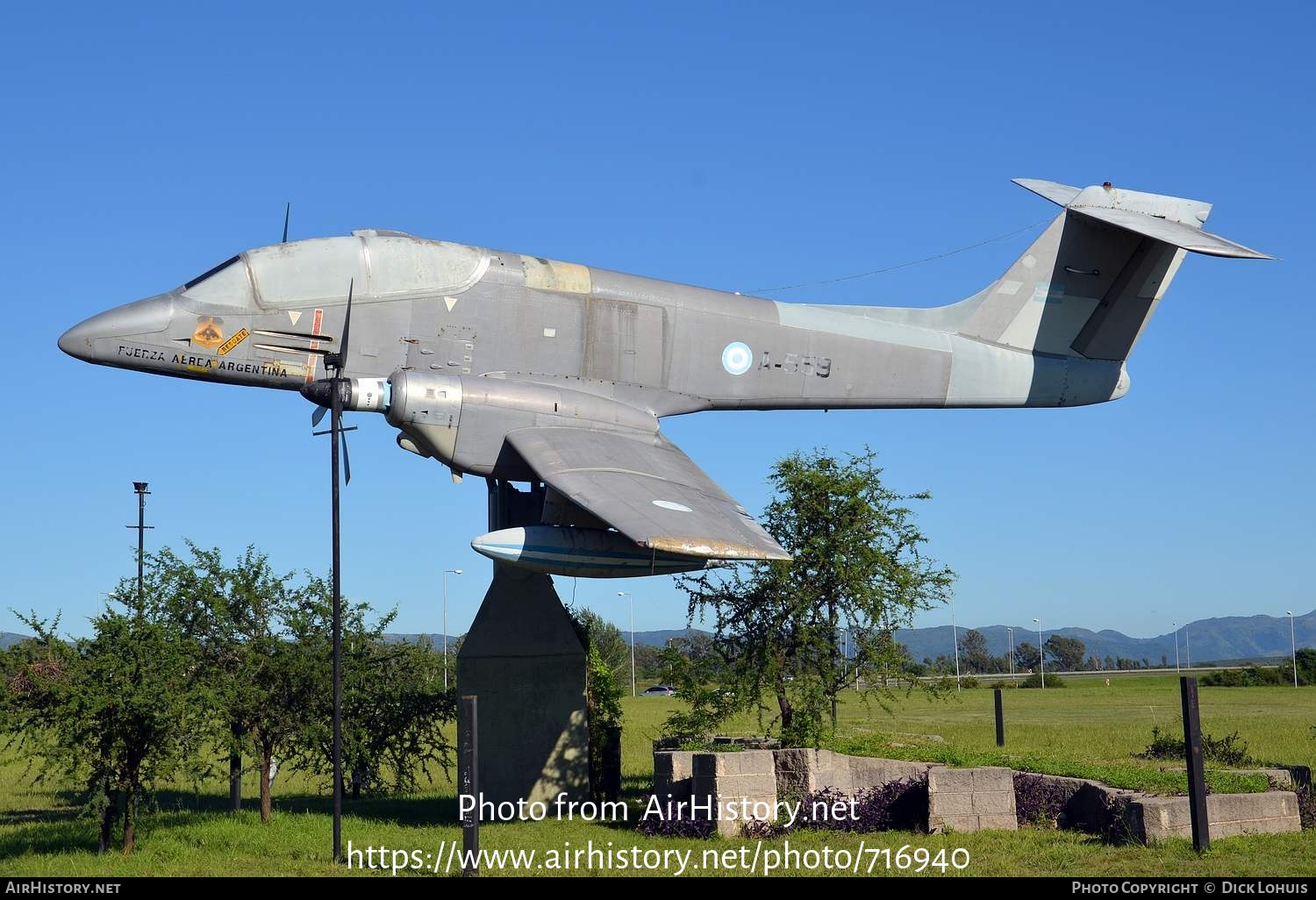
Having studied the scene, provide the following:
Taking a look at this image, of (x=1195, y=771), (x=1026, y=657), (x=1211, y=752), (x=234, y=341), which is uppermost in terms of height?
(x=234, y=341)

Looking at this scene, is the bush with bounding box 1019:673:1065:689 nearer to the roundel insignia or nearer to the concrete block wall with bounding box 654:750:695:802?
the roundel insignia

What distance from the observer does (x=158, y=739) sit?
18.5 m

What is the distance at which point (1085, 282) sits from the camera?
2497 centimetres

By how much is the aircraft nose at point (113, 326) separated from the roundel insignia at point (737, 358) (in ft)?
31.6

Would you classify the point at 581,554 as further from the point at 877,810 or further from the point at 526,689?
the point at 877,810

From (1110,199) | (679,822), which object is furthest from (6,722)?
(1110,199)

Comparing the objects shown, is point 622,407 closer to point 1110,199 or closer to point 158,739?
point 158,739

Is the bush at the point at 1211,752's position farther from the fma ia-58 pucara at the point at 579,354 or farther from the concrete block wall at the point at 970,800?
the fma ia-58 pucara at the point at 579,354

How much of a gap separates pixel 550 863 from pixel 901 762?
6.61 m

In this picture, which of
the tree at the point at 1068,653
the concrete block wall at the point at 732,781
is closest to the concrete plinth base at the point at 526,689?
the concrete block wall at the point at 732,781

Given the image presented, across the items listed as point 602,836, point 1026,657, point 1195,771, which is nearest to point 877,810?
point 602,836

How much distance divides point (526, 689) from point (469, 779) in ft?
20.2

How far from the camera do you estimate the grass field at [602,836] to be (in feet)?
50.4

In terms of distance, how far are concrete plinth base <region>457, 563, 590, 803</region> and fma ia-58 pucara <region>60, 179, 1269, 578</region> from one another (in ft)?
5.12
